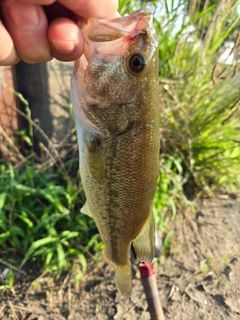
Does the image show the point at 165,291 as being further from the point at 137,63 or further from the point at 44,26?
the point at 44,26

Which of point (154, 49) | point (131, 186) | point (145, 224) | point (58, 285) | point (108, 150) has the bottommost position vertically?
point (58, 285)

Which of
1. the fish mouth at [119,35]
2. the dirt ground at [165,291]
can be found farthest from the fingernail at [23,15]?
the dirt ground at [165,291]

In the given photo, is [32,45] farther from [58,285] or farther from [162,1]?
[162,1]

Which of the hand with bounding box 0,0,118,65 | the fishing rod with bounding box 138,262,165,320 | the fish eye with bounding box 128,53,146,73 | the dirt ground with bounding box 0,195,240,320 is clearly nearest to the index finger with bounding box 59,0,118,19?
the hand with bounding box 0,0,118,65

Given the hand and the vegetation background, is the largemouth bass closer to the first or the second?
the hand

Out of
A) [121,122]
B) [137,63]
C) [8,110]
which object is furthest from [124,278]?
[8,110]

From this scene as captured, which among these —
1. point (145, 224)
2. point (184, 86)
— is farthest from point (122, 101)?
point (184, 86)
